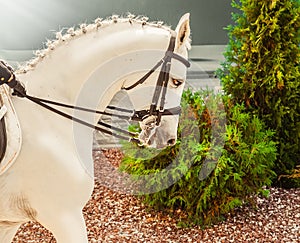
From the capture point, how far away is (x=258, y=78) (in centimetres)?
443

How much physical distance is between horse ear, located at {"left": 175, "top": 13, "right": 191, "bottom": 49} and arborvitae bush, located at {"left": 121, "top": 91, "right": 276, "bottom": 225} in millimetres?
1694

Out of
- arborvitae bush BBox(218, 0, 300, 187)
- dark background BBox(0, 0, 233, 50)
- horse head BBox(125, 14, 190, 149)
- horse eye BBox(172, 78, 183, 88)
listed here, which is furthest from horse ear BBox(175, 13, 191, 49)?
dark background BBox(0, 0, 233, 50)

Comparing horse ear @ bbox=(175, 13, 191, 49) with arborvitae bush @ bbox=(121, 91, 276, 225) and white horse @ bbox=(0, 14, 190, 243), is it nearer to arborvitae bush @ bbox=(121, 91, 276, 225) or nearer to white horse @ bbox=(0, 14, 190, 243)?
white horse @ bbox=(0, 14, 190, 243)

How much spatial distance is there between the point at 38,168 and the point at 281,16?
2873 mm

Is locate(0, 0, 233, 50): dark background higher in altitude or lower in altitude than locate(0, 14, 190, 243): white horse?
higher

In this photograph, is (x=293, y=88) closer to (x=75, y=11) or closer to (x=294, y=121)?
(x=294, y=121)

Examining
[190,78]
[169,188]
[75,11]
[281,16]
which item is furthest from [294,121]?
[75,11]

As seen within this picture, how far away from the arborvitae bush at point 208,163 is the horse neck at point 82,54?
5.70 ft

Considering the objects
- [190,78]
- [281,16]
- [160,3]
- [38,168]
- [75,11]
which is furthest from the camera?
[160,3]

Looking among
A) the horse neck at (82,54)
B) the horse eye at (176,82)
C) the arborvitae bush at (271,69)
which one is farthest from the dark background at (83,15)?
the horse eye at (176,82)

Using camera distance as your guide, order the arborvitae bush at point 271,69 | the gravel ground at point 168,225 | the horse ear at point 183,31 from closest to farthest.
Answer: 1. the horse ear at point 183,31
2. the gravel ground at point 168,225
3. the arborvitae bush at point 271,69

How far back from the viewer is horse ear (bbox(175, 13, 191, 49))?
2.17 m

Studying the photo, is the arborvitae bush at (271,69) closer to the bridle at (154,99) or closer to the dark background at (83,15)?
the bridle at (154,99)

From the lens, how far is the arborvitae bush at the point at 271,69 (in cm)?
429
